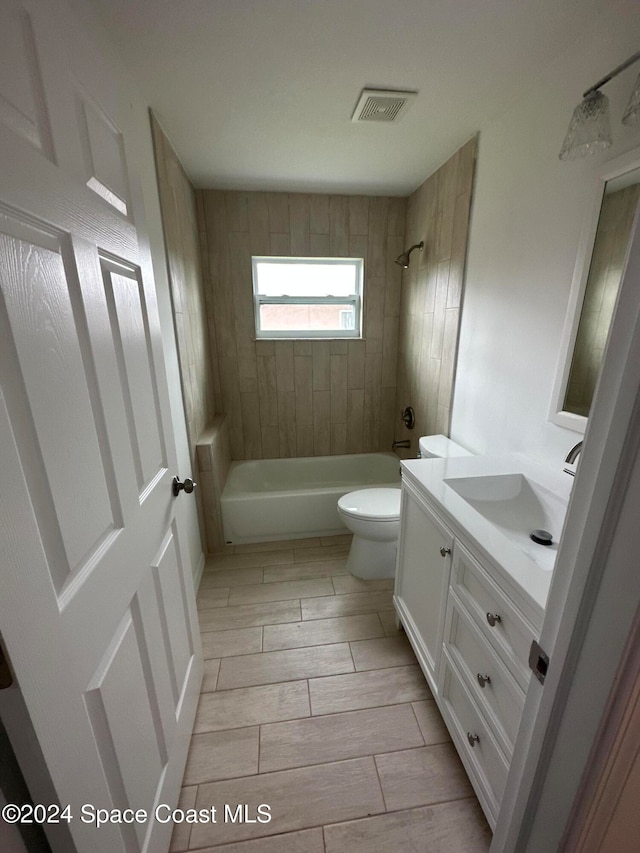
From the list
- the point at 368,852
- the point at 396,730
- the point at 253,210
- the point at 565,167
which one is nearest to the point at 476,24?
the point at 565,167

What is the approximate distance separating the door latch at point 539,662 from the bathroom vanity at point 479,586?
0.21 meters

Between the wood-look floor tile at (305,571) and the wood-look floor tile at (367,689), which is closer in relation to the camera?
the wood-look floor tile at (367,689)

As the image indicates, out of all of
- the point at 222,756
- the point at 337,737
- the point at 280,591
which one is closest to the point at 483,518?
the point at 337,737

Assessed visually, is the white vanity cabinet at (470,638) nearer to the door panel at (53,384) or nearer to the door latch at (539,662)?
the door latch at (539,662)

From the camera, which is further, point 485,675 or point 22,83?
point 485,675

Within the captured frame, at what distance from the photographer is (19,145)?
507 millimetres

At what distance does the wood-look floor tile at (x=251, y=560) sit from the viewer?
223 cm

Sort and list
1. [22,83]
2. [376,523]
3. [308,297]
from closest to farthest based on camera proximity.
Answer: [22,83] → [376,523] → [308,297]

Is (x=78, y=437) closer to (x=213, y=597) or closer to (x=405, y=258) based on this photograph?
(x=213, y=597)

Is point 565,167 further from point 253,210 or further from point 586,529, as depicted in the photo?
point 253,210

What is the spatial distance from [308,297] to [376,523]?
6.13ft

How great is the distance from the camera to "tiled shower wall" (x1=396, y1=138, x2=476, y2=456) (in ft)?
6.22

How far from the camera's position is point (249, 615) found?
1826 mm

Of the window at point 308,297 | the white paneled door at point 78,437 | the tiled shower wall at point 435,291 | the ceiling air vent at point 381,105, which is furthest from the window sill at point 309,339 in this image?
the white paneled door at point 78,437
